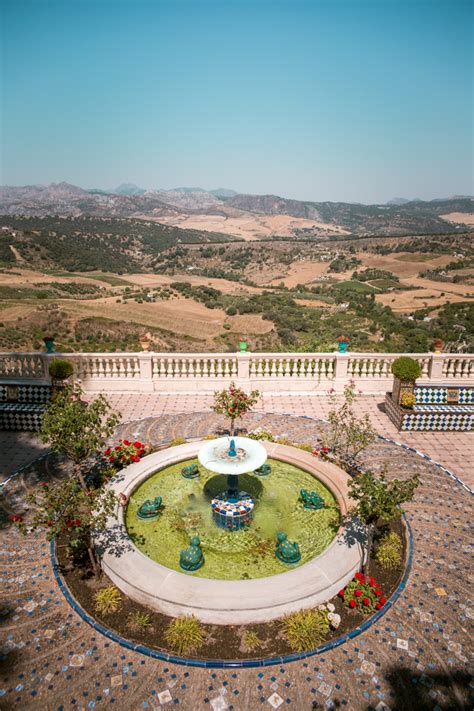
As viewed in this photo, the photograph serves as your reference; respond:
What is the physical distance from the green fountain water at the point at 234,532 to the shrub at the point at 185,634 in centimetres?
105

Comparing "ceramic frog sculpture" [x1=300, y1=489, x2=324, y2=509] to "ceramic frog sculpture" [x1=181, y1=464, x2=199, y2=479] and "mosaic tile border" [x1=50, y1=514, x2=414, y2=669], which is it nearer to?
"mosaic tile border" [x1=50, y1=514, x2=414, y2=669]

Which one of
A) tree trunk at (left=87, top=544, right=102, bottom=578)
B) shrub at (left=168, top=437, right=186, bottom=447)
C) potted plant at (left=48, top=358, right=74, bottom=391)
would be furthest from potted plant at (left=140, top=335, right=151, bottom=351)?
tree trunk at (left=87, top=544, right=102, bottom=578)

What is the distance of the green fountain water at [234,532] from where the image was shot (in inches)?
276

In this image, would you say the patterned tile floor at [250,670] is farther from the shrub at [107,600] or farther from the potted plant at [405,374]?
the potted plant at [405,374]

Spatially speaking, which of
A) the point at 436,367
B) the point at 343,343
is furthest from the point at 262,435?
the point at 436,367

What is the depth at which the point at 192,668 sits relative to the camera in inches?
201

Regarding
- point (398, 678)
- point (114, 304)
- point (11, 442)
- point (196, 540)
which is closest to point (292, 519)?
point (196, 540)

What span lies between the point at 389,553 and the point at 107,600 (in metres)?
4.36

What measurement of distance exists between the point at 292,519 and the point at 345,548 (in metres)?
1.47

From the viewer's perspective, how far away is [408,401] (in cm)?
1174

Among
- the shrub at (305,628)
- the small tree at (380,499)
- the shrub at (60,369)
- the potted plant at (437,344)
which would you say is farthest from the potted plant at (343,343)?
the shrub at (305,628)

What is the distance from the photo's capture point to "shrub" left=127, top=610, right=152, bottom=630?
223 inches

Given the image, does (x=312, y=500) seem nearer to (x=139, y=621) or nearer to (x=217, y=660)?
(x=217, y=660)

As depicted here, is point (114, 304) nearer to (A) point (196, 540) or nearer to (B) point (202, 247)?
(A) point (196, 540)
